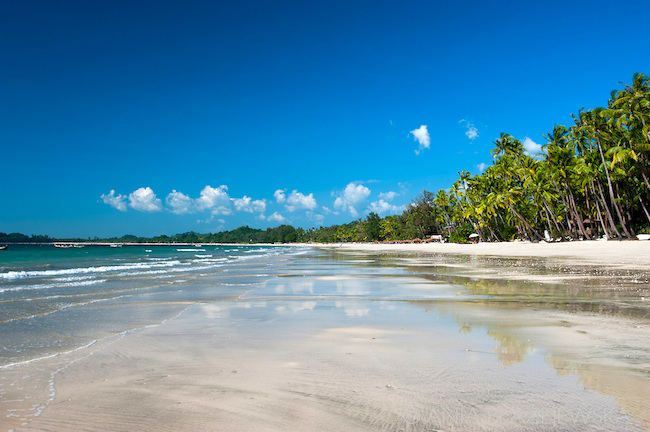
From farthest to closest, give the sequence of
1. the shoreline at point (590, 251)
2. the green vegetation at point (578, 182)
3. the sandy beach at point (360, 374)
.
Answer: the green vegetation at point (578, 182)
the shoreline at point (590, 251)
the sandy beach at point (360, 374)

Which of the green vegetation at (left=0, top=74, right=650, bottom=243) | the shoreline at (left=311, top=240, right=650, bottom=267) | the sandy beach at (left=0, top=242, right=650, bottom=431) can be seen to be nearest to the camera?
the sandy beach at (left=0, top=242, right=650, bottom=431)

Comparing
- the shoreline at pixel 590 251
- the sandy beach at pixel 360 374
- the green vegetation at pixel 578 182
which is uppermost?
the green vegetation at pixel 578 182

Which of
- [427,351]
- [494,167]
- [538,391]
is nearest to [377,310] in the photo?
[427,351]

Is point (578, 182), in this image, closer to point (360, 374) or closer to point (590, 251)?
point (590, 251)

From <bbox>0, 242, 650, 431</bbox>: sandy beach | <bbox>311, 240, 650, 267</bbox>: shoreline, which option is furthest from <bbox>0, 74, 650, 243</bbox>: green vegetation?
<bbox>0, 242, 650, 431</bbox>: sandy beach

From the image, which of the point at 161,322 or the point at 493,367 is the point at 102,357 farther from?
the point at 493,367

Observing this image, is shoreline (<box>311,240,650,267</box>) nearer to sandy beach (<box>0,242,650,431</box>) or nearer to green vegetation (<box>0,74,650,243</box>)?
green vegetation (<box>0,74,650,243</box>)

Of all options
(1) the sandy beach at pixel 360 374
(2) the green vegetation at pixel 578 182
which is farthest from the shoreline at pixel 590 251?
(1) the sandy beach at pixel 360 374

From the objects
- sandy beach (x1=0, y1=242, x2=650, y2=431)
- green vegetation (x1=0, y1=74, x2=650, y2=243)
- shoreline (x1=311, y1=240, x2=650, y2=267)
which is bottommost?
shoreline (x1=311, y1=240, x2=650, y2=267)

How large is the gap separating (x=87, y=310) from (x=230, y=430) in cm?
792

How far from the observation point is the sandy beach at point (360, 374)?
315 centimetres

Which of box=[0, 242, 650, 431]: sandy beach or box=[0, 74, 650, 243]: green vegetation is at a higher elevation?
box=[0, 74, 650, 243]: green vegetation

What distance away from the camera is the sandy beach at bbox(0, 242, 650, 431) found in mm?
3154

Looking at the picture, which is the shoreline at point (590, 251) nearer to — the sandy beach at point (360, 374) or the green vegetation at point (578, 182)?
the green vegetation at point (578, 182)
